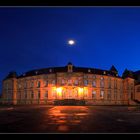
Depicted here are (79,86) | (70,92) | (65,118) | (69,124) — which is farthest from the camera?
(79,86)

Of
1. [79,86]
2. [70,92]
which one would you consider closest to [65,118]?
[70,92]

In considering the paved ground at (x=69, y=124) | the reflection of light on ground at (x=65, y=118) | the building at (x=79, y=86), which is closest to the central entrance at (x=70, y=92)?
the building at (x=79, y=86)

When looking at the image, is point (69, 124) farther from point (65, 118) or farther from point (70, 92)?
point (70, 92)

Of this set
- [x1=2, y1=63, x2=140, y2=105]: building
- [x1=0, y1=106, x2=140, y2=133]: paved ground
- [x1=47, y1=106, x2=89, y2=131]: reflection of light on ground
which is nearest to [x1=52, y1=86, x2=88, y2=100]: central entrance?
[x1=2, y1=63, x2=140, y2=105]: building

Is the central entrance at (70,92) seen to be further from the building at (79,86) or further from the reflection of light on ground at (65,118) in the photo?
the reflection of light on ground at (65,118)

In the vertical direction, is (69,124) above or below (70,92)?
below

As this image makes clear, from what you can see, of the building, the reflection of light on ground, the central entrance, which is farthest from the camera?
the central entrance

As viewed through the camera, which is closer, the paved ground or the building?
the paved ground

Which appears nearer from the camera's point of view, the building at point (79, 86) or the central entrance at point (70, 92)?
the building at point (79, 86)

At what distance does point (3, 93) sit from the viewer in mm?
35000

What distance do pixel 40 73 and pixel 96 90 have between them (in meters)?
13.2

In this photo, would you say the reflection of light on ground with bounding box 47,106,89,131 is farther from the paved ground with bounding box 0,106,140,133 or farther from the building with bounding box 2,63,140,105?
the building with bounding box 2,63,140,105
